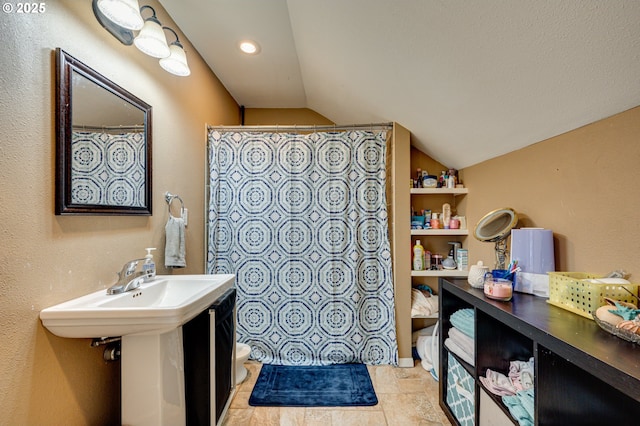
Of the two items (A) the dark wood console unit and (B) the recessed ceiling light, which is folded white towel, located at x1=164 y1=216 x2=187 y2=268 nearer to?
(B) the recessed ceiling light

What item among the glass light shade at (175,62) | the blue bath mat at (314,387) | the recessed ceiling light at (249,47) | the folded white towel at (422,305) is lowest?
the blue bath mat at (314,387)

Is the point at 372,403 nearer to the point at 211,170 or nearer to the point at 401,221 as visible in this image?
the point at 401,221

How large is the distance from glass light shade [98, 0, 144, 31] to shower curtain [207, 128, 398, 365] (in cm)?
108

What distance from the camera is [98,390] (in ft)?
4.05

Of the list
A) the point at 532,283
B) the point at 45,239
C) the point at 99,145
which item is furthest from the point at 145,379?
the point at 532,283

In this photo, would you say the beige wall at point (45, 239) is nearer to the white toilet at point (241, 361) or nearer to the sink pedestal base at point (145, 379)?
the sink pedestal base at point (145, 379)

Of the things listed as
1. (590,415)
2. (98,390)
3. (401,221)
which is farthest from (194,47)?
(590,415)

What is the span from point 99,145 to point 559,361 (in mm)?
2051

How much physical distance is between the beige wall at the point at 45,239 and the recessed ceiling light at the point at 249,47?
801 millimetres

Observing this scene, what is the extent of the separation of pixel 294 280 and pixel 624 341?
1805 millimetres

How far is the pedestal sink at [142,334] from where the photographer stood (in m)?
0.98

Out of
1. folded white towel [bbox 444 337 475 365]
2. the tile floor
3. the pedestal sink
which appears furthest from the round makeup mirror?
the pedestal sink

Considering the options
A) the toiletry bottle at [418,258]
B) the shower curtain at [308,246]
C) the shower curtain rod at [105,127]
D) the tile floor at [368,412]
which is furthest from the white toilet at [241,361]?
the shower curtain rod at [105,127]

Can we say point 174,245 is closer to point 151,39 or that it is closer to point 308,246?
point 308,246
